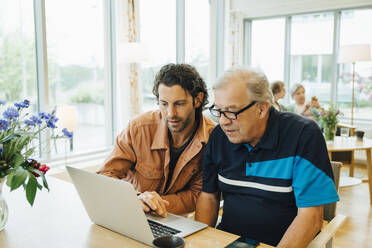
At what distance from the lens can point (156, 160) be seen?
1.74 m

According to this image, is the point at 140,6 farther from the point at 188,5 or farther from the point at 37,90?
the point at 37,90

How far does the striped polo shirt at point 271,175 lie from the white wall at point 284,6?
4.50 metres

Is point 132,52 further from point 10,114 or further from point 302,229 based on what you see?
point 302,229

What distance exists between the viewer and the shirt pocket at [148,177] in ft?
5.72

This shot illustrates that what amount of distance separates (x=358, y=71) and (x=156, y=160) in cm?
465

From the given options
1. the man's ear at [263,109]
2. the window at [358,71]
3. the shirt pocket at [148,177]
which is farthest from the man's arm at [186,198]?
the window at [358,71]

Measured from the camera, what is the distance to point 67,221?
128cm

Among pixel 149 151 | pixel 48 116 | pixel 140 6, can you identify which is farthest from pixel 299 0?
pixel 48 116

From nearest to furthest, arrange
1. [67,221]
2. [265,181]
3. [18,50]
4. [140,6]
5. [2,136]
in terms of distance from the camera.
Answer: [2,136] < [67,221] < [265,181] < [18,50] < [140,6]

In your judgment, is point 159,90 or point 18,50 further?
point 18,50

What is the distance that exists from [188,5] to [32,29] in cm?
261

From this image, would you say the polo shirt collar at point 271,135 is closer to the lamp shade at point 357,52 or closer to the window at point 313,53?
the lamp shade at point 357,52

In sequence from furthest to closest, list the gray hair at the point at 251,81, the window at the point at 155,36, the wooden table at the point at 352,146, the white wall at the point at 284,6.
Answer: the white wall at the point at 284,6 < the window at the point at 155,36 < the wooden table at the point at 352,146 < the gray hair at the point at 251,81

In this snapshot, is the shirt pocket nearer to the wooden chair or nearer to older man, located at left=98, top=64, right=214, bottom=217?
older man, located at left=98, top=64, right=214, bottom=217
